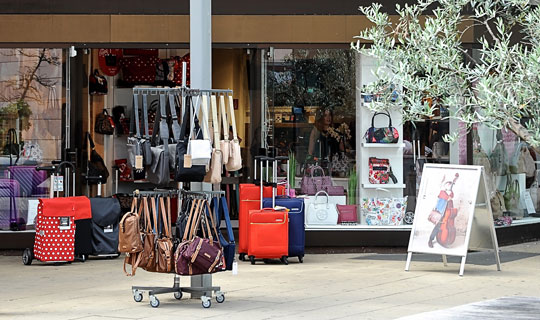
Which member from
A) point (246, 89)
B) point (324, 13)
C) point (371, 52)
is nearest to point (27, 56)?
point (246, 89)

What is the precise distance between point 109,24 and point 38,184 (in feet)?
8.48

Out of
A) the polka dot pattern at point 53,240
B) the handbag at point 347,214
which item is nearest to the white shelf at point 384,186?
the handbag at point 347,214

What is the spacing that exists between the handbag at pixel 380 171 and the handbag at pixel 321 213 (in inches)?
28.7

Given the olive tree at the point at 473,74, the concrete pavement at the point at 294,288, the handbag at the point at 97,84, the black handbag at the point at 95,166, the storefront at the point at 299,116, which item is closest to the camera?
the olive tree at the point at 473,74

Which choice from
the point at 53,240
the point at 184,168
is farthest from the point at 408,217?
the point at 184,168

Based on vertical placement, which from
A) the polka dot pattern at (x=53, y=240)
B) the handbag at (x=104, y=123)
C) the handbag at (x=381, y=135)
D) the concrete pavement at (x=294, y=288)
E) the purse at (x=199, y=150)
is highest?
the handbag at (x=104, y=123)

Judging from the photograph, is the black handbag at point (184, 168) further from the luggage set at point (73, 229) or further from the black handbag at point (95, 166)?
the black handbag at point (95, 166)

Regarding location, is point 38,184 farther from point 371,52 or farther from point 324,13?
point 371,52

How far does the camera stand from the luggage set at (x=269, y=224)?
12.9 metres

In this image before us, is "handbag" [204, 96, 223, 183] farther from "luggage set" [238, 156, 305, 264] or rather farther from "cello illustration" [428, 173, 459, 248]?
"cello illustration" [428, 173, 459, 248]

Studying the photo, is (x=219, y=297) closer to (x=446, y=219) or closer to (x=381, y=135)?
(x=446, y=219)

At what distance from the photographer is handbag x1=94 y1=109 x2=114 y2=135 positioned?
15597mm

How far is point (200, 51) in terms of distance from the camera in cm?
1002

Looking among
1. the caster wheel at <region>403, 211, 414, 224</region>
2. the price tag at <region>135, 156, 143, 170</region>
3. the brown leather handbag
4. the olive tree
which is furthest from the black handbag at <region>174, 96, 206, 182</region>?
the caster wheel at <region>403, 211, 414, 224</region>
